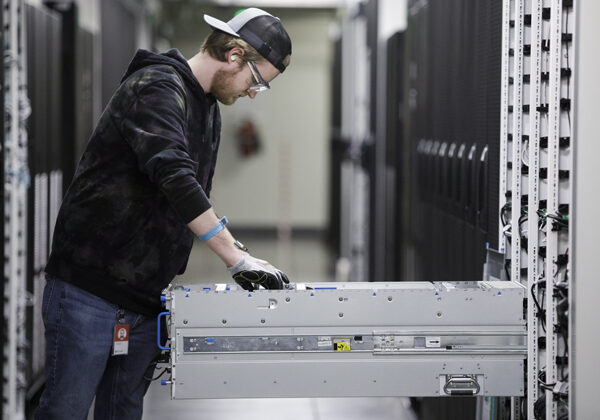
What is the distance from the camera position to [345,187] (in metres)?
9.63

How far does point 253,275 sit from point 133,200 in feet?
1.23

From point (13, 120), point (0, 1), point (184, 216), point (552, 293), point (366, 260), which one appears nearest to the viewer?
point (184, 216)

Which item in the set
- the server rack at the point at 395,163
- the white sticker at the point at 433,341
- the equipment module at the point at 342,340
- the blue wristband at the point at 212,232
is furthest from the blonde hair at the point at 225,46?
the server rack at the point at 395,163

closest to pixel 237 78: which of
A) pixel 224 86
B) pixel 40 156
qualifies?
pixel 224 86

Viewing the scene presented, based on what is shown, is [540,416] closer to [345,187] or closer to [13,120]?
[13,120]

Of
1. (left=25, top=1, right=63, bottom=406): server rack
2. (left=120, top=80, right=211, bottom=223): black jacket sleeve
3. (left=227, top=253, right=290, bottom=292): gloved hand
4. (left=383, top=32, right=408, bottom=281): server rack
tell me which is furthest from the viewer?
(left=383, top=32, right=408, bottom=281): server rack

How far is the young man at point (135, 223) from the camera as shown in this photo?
7.69 feet

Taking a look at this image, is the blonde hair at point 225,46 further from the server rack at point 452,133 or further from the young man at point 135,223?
the server rack at point 452,133

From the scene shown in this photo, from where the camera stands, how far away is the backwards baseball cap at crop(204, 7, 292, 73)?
249 centimetres

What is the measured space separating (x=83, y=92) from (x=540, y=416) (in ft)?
13.6

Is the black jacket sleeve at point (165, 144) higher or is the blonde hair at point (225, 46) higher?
the blonde hair at point (225, 46)

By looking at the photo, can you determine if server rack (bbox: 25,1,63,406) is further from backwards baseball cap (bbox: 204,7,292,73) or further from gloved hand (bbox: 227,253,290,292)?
gloved hand (bbox: 227,253,290,292)

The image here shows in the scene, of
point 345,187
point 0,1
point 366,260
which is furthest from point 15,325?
point 345,187

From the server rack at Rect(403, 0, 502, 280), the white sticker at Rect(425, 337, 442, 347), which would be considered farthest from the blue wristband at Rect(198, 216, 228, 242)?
the server rack at Rect(403, 0, 502, 280)
